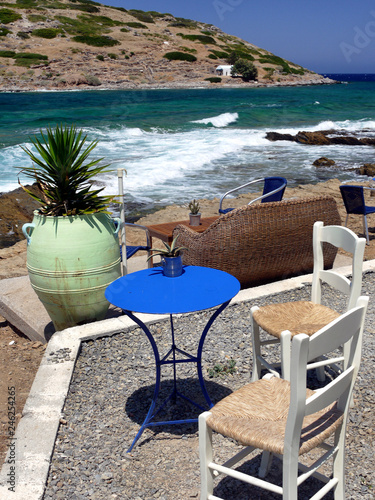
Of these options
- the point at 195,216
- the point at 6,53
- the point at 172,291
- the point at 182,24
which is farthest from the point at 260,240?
the point at 182,24

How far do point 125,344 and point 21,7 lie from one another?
83341 millimetres

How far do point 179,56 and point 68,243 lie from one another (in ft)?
232

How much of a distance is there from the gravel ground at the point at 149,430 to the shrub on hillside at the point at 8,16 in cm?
7482

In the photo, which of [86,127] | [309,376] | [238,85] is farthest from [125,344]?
[238,85]

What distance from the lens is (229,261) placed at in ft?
15.6

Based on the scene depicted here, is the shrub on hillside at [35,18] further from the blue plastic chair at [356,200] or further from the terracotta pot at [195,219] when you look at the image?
the terracotta pot at [195,219]

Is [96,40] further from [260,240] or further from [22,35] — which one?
[260,240]

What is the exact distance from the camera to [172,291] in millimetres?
2752

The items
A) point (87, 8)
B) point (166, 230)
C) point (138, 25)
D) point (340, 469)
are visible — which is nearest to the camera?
point (340, 469)

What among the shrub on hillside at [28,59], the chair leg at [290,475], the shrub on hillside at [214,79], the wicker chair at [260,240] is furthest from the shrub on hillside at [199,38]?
the chair leg at [290,475]

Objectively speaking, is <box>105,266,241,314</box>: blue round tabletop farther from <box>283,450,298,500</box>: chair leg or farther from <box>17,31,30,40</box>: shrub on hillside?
<box>17,31,30,40</box>: shrub on hillside

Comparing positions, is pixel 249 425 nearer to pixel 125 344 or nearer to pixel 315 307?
pixel 315 307

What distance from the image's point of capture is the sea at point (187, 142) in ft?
42.6

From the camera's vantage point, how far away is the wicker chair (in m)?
4.64
